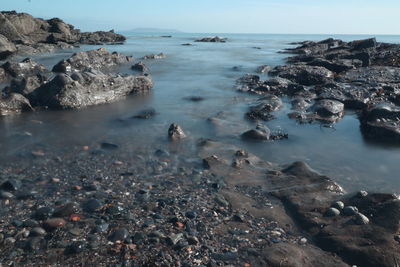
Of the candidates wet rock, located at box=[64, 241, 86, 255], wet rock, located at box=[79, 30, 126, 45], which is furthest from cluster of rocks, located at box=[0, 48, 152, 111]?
wet rock, located at box=[79, 30, 126, 45]

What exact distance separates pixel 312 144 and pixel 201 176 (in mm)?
3587

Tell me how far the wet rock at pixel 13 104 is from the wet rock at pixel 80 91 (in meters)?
0.61

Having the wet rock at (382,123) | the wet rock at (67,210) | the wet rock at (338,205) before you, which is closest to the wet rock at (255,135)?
the wet rock at (382,123)


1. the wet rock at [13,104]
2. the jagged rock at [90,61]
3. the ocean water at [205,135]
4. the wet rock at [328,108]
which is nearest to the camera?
the ocean water at [205,135]

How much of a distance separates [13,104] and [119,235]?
25.8 ft

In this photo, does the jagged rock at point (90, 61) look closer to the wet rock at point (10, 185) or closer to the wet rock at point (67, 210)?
the wet rock at point (10, 185)

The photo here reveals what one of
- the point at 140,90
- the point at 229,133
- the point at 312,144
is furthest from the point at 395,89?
the point at 140,90

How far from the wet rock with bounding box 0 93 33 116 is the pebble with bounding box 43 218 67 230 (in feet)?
22.0

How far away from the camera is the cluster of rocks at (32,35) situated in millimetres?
30206

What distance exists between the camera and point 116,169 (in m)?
6.40

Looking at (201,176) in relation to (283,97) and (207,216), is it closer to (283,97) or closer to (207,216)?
(207,216)

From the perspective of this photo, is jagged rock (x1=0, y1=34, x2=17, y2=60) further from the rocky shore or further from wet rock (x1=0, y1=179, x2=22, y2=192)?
wet rock (x1=0, y1=179, x2=22, y2=192)

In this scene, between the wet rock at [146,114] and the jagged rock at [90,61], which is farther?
the jagged rock at [90,61]

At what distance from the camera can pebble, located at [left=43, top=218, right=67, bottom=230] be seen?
444 centimetres
